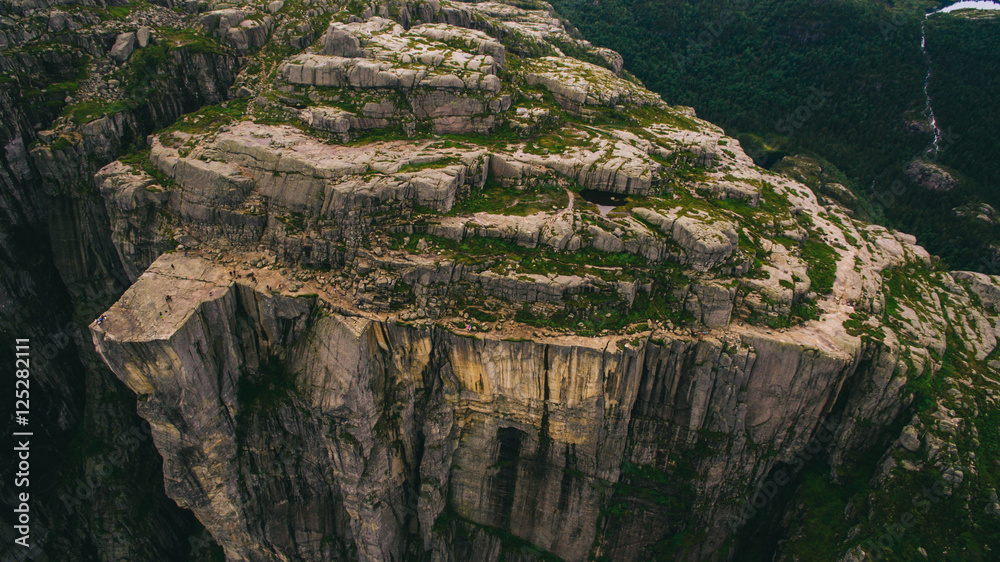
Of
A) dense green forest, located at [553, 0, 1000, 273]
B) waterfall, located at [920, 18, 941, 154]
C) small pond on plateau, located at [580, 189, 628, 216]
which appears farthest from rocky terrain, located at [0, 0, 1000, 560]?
waterfall, located at [920, 18, 941, 154]

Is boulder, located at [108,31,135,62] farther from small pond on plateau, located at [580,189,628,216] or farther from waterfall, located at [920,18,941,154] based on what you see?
waterfall, located at [920,18,941,154]

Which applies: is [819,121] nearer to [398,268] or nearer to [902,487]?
[902,487]

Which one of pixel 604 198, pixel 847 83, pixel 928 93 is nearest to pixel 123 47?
pixel 604 198

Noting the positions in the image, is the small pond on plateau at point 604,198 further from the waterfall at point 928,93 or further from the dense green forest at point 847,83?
the waterfall at point 928,93

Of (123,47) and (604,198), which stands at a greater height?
(123,47)

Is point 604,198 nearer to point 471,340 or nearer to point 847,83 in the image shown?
point 471,340

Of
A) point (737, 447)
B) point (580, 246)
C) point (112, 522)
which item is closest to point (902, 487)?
point (737, 447)
